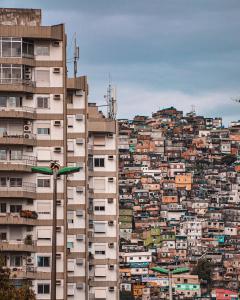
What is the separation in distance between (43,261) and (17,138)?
6805mm

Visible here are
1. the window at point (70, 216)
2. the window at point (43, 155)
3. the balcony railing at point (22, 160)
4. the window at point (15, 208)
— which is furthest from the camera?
the window at point (70, 216)

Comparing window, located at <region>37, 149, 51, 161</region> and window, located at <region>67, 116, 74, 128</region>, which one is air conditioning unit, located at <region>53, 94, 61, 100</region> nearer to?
window, located at <region>37, 149, 51, 161</region>

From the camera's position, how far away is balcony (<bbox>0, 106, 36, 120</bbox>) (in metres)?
76.6

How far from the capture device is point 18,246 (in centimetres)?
7581

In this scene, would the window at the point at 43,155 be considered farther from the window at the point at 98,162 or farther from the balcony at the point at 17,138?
the window at the point at 98,162

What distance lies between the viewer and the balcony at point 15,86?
76.9m

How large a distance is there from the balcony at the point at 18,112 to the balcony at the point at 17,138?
97 cm

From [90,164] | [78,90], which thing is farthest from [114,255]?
[78,90]

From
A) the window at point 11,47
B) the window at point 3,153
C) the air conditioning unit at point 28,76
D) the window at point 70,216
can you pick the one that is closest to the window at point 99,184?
the window at point 70,216

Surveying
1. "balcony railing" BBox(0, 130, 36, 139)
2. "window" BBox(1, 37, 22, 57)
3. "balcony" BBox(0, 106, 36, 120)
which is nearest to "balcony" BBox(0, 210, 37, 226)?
"balcony railing" BBox(0, 130, 36, 139)

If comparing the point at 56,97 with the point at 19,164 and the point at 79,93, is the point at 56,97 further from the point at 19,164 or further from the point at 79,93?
the point at 79,93

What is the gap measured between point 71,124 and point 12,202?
349 inches

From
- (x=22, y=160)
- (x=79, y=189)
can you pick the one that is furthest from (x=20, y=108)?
(x=79, y=189)

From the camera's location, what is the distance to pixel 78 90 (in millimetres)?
84500
